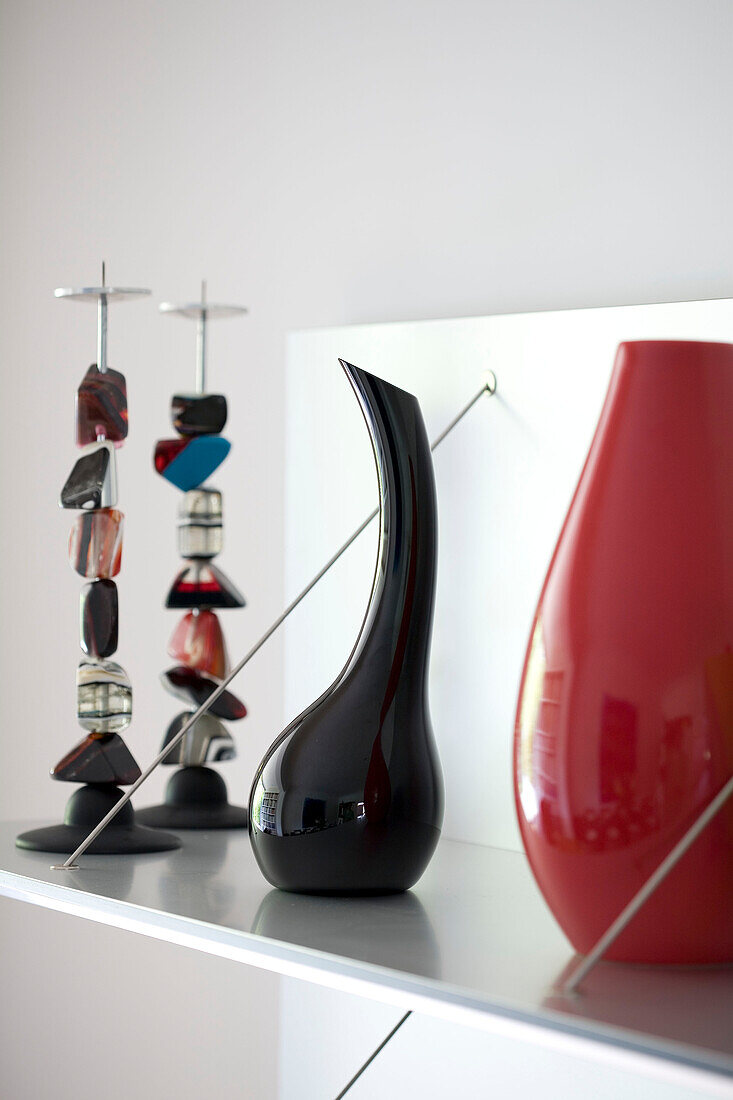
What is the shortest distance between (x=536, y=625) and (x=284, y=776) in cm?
17

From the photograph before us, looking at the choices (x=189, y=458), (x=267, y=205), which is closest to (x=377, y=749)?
(x=189, y=458)

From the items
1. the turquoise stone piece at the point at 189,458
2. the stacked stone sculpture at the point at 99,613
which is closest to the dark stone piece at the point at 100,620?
the stacked stone sculpture at the point at 99,613

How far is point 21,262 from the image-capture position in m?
1.16

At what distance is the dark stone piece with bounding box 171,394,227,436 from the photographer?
0.84 m

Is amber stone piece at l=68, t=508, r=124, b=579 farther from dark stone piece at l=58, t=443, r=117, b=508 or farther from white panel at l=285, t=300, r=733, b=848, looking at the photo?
white panel at l=285, t=300, r=733, b=848

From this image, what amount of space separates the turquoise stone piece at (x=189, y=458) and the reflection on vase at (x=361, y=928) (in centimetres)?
32

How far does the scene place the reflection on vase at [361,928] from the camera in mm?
492

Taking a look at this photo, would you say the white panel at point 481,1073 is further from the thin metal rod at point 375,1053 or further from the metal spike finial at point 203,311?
the metal spike finial at point 203,311

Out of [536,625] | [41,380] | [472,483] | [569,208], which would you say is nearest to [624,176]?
[569,208]

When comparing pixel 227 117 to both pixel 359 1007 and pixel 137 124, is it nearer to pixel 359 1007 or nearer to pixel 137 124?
pixel 137 124

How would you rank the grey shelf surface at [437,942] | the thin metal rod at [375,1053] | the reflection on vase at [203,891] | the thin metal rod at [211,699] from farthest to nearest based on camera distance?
the thin metal rod at [375,1053]
the thin metal rod at [211,699]
the reflection on vase at [203,891]
the grey shelf surface at [437,942]

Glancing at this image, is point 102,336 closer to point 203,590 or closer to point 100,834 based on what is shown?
point 203,590

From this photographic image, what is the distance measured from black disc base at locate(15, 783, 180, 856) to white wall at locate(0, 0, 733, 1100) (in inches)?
8.0

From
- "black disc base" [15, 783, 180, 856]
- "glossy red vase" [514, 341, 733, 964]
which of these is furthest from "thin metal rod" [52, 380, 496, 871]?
"glossy red vase" [514, 341, 733, 964]
